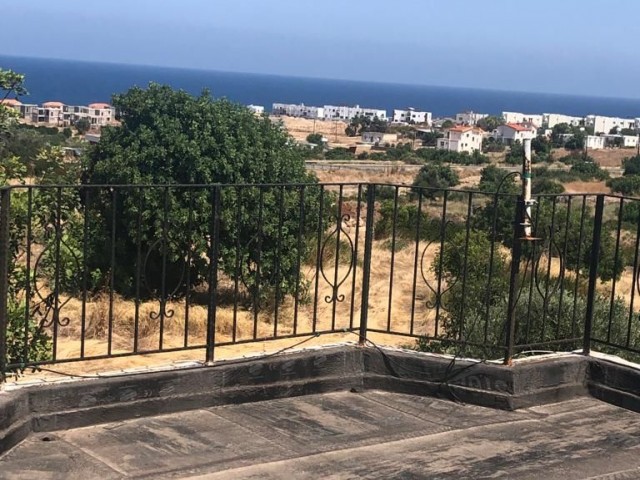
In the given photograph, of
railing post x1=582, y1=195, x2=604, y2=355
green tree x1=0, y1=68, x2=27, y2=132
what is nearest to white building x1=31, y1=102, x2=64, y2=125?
green tree x1=0, y1=68, x2=27, y2=132

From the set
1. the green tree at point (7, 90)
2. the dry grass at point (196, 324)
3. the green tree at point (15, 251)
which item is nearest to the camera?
the green tree at point (15, 251)

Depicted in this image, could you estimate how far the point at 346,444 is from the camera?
505cm

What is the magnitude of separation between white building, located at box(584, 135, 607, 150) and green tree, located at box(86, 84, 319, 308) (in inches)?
Result: 3369

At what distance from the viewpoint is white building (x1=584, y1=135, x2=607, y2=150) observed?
320 feet

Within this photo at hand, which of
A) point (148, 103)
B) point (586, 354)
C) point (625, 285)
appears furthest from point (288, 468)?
point (625, 285)

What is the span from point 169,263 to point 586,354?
7.67 meters

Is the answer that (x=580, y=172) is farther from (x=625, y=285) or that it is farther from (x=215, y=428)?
(x=215, y=428)

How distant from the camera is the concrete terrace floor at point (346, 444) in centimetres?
462

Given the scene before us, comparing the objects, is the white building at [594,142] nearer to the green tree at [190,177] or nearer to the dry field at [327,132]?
the dry field at [327,132]

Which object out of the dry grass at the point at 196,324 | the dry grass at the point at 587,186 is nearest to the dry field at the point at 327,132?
the dry grass at the point at 587,186

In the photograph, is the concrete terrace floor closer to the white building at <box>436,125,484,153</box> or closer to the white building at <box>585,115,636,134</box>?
the white building at <box>436,125,484,153</box>

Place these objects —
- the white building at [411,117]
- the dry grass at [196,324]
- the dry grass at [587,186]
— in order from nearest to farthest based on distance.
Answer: the dry grass at [196,324]
the dry grass at [587,186]
the white building at [411,117]

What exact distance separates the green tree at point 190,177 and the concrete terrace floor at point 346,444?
21.6 feet

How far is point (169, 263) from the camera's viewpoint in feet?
42.4
